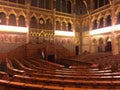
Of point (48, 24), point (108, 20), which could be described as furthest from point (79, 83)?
point (48, 24)

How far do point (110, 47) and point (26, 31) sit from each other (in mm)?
11669

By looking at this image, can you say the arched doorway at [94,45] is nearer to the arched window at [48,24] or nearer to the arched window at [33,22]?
the arched window at [48,24]

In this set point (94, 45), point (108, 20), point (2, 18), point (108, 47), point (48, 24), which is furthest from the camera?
point (48, 24)

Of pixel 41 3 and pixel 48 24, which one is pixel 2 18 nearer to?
pixel 41 3

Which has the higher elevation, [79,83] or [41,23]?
[41,23]

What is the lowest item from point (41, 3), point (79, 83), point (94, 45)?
point (79, 83)

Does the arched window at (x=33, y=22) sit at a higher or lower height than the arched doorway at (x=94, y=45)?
higher

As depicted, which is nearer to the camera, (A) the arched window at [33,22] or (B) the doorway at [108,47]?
(B) the doorway at [108,47]

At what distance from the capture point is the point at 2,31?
56.8 feet

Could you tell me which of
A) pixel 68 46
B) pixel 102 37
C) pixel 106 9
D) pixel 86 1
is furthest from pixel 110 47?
pixel 86 1

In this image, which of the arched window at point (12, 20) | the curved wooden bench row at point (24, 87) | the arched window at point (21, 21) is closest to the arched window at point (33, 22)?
the arched window at point (21, 21)

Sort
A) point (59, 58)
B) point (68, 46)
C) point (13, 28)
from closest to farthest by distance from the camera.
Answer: point (59, 58) < point (13, 28) < point (68, 46)

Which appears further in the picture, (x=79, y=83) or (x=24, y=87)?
(x=79, y=83)

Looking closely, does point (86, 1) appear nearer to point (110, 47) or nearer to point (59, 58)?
point (110, 47)
